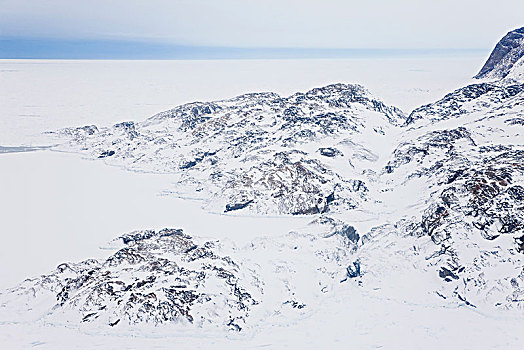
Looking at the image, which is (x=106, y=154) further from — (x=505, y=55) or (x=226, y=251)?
(x=505, y=55)

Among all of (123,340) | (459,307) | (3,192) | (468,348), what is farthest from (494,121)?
(3,192)

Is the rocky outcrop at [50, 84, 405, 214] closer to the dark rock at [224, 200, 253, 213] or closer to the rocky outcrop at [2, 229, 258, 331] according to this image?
the dark rock at [224, 200, 253, 213]

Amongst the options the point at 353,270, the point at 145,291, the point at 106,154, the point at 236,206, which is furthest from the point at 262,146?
the point at 145,291

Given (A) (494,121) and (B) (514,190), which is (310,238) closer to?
(B) (514,190)

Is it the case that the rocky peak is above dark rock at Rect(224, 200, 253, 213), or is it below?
above

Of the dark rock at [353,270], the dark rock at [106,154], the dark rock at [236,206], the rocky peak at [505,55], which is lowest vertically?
the dark rock at [106,154]

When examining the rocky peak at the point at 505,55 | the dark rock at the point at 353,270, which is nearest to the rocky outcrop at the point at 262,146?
the dark rock at the point at 353,270

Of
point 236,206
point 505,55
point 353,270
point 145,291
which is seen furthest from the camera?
point 505,55

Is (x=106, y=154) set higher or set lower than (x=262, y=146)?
lower

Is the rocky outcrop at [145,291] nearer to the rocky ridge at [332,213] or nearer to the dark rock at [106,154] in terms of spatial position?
the rocky ridge at [332,213]

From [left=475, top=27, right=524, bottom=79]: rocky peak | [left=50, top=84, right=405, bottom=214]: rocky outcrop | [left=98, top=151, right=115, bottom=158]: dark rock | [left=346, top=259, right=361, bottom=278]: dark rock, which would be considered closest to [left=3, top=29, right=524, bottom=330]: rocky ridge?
[left=346, top=259, right=361, bottom=278]: dark rock

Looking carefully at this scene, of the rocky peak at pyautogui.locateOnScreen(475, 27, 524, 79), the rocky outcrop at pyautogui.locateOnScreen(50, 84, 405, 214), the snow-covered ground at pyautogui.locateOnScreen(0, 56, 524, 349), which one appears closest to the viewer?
the snow-covered ground at pyautogui.locateOnScreen(0, 56, 524, 349)
